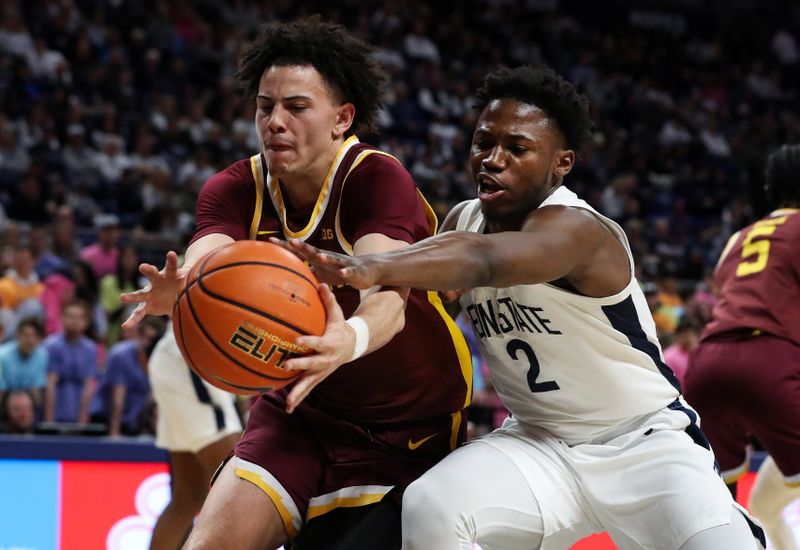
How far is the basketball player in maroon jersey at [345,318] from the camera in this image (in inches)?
132

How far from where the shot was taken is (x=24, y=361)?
7766 millimetres

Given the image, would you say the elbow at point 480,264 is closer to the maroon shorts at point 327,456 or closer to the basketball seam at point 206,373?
the basketball seam at point 206,373

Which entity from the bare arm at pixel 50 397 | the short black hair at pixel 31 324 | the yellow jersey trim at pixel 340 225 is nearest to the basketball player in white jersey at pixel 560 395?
the yellow jersey trim at pixel 340 225

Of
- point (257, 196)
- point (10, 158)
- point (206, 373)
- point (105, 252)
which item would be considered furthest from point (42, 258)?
A: point (206, 373)

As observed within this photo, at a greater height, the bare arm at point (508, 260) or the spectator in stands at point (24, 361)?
the bare arm at point (508, 260)

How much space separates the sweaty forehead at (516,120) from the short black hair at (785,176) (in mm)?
1989

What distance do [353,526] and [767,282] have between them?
2370 mm

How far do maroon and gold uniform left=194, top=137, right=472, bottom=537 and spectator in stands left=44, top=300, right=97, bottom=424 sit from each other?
478 centimetres

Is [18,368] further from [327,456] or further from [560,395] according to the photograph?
[560,395]

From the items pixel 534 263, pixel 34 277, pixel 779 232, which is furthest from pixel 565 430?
pixel 34 277

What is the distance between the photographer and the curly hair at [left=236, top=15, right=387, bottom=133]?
353 cm

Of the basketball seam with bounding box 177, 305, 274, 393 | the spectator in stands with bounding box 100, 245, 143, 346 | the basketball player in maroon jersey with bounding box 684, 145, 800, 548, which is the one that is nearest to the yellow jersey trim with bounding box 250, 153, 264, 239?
the basketball seam with bounding box 177, 305, 274, 393

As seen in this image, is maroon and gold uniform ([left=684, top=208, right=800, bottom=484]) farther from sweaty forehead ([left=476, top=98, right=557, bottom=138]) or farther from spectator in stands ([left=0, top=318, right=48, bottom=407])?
spectator in stands ([left=0, top=318, right=48, bottom=407])

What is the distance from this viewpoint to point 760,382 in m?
4.79
